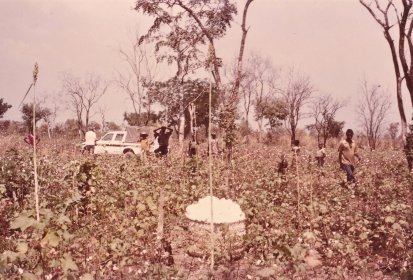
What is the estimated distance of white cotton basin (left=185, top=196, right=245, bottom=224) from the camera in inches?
223

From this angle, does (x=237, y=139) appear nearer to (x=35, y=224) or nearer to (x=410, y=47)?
(x=35, y=224)

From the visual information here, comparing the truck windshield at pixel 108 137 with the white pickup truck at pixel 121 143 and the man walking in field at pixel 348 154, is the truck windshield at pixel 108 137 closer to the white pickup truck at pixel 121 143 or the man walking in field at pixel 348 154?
the white pickup truck at pixel 121 143

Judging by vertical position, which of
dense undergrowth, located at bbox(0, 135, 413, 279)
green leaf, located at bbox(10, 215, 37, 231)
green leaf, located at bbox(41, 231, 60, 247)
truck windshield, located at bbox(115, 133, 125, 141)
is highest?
truck windshield, located at bbox(115, 133, 125, 141)

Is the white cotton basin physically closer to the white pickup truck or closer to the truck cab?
the white pickup truck

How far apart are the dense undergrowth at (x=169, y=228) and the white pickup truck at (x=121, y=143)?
10.4 m

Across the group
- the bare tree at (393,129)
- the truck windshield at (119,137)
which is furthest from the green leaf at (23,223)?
the bare tree at (393,129)

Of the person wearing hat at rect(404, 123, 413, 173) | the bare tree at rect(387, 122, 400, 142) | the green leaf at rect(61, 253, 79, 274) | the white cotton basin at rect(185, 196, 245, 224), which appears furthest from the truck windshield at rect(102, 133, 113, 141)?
the bare tree at rect(387, 122, 400, 142)

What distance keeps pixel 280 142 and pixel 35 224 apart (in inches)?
1345

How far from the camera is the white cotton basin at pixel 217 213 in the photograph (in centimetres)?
567

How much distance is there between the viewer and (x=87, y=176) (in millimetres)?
7691

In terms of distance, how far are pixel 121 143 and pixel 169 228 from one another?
15.0 meters

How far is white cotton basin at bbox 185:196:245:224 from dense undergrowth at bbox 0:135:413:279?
1.00 ft

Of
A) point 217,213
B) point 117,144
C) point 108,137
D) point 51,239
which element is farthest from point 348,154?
point 108,137

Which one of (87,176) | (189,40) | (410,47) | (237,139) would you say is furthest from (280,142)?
(87,176)
